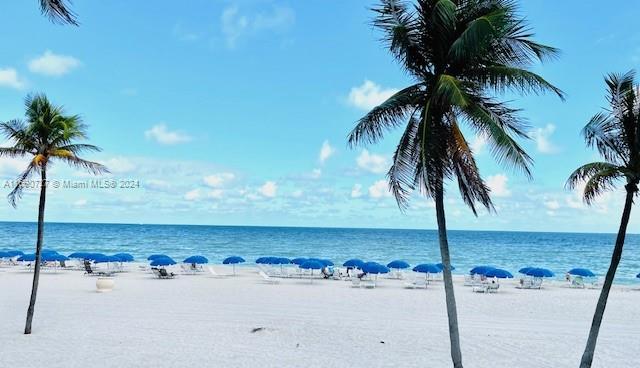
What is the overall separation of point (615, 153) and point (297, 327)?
9365 millimetres

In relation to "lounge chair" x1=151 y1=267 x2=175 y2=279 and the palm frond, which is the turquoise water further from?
the palm frond

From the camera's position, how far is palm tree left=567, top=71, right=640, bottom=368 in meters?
8.24

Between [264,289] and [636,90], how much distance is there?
60.2 feet

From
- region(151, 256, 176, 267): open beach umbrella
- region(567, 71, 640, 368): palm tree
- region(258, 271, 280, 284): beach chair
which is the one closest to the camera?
region(567, 71, 640, 368): palm tree

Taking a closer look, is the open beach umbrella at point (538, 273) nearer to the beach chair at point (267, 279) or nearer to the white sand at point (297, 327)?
the white sand at point (297, 327)

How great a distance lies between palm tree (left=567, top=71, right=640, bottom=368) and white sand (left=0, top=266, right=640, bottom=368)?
353 centimetres

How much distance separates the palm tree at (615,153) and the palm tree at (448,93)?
102cm

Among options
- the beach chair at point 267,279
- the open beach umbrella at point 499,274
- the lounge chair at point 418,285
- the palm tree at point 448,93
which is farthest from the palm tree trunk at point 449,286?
the beach chair at point 267,279

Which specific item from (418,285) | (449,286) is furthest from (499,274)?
(449,286)

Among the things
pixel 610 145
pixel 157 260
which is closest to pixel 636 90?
pixel 610 145

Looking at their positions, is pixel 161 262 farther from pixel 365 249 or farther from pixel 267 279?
pixel 365 249

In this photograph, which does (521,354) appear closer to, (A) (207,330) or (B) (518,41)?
(B) (518,41)

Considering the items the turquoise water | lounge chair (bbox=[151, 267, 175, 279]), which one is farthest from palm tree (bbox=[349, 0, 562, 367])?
the turquoise water

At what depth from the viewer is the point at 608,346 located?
1280 cm
